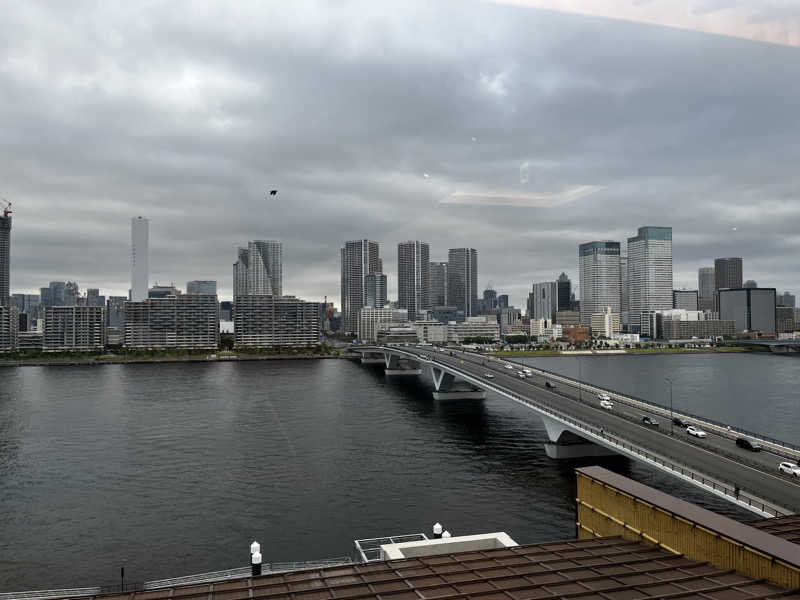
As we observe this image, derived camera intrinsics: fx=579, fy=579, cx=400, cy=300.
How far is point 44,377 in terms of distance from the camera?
71250 millimetres

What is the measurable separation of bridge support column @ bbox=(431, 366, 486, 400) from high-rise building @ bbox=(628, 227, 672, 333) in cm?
15233

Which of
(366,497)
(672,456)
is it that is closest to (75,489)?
(366,497)

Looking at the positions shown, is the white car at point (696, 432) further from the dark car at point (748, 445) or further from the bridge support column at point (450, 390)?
the bridge support column at point (450, 390)

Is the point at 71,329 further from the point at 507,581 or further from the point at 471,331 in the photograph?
the point at 507,581

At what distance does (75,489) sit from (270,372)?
180 feet

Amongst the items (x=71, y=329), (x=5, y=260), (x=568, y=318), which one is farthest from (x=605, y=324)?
(x=5, y=260)

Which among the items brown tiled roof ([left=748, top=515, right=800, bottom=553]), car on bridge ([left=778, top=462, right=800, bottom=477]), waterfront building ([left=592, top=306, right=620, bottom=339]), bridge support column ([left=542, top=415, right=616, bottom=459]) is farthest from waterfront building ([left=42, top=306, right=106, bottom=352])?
waterfront building ([left=592, top=306, right=620, bottom=339])

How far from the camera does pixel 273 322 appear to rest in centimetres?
12838

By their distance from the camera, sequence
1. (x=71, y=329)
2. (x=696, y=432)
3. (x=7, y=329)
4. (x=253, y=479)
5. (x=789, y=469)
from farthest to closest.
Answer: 1. (x=71, y=329)
2. (x=7, y=329)
3. (x=253, y=479)
4. (x=696, y=432)
5. (x=789, y=469)

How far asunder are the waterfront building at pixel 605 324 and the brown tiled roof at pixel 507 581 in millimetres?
165614

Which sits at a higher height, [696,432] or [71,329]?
[71,329]

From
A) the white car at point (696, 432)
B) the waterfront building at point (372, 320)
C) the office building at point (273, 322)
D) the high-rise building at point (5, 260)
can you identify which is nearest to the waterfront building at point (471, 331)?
the waterfront building at point (372, 320)

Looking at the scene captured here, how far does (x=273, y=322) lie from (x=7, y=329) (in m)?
50.7

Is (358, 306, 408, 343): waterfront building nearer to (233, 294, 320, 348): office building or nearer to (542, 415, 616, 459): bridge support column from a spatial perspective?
(233, 294, 320, 348): office building
